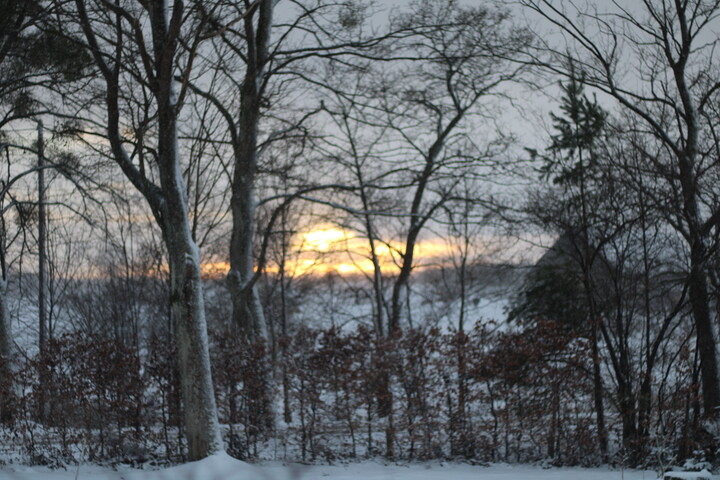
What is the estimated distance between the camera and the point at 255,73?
11.1 meters

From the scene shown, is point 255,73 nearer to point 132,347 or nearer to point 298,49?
point 298,49

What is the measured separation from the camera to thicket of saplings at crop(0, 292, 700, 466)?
30.3 feet

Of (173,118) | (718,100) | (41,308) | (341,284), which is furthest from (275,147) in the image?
(341,284)

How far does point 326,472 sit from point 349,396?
4.50 ft

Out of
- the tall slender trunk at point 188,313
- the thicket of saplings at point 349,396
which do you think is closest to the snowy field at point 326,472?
the tall slender trunk at point 188,313

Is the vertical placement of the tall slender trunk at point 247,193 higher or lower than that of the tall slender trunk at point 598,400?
higher

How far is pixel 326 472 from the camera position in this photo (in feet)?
27.2

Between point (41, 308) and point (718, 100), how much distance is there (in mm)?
15930

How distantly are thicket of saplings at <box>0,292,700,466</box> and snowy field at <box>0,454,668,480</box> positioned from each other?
587 mm

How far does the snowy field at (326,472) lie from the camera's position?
6.76 metres

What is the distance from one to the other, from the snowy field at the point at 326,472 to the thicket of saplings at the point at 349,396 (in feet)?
1.93

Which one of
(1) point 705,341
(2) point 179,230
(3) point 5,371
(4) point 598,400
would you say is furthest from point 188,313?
(1) point 705,341

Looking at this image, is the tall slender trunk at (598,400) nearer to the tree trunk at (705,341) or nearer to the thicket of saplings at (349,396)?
the thicket of saplings at (349,396)

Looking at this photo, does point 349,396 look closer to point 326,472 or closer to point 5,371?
point 326,472
